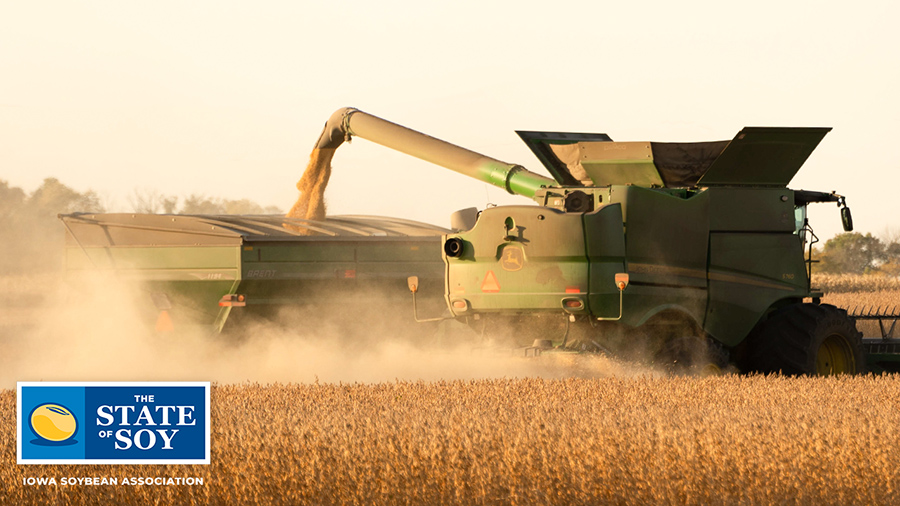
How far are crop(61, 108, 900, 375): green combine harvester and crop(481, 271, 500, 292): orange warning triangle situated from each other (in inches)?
0.5

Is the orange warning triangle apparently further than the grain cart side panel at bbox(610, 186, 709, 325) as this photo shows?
Yes

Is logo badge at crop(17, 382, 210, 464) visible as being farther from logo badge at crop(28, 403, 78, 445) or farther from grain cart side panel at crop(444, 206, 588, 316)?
grain cart side panel at crop(444, 206, 588, 316)

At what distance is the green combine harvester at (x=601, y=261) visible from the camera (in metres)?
9.94

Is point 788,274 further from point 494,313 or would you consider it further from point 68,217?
point 68,217

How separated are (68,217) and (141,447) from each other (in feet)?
25.2

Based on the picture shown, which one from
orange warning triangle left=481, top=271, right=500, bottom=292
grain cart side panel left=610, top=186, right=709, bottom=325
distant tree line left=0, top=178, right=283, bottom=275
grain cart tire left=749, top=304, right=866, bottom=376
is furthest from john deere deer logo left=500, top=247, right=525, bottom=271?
distant tree line left=0, top=178, right=283, bottom=275

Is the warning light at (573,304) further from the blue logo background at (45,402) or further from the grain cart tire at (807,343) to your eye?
the blue logo background at (45,402)

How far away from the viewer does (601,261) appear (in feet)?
32.2

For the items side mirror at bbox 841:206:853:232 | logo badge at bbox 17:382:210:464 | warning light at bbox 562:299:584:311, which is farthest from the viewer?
side mirror at bbox 841:206:853:232

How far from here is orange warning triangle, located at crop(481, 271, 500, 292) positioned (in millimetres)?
10109

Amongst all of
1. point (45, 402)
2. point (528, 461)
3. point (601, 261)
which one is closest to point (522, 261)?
point (601, 261)

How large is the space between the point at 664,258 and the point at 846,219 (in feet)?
7.51

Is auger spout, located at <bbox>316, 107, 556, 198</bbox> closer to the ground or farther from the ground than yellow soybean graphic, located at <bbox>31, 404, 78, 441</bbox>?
farther from the ground

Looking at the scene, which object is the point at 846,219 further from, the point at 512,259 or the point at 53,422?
the point at 53,422
